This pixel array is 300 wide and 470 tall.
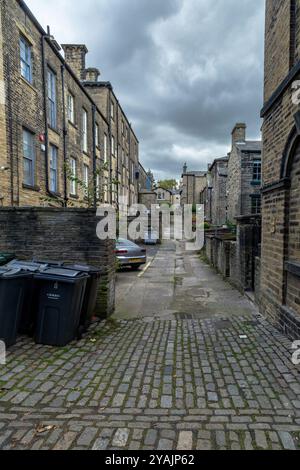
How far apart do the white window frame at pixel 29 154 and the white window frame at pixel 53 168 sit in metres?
1.67

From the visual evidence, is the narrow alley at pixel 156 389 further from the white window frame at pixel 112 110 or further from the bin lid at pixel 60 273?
the white window frame at pixel 112 110

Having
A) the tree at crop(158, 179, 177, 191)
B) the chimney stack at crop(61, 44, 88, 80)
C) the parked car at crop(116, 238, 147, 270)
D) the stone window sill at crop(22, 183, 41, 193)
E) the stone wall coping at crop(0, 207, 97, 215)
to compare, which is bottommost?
the parked car at crop(116, 238, 147, 270)

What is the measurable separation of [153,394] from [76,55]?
2383cm

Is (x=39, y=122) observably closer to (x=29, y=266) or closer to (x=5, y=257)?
(x=5, y=257)

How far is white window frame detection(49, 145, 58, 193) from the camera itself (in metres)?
13.3

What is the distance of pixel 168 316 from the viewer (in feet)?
21.1

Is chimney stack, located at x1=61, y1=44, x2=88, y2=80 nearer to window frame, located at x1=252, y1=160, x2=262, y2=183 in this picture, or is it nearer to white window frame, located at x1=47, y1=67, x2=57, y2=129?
white window frame, located at x1=47, y1=67, x2=57, y2=129

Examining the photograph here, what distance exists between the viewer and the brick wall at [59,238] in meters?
5.81

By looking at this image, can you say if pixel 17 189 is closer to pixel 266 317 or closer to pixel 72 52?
pixel 266 317

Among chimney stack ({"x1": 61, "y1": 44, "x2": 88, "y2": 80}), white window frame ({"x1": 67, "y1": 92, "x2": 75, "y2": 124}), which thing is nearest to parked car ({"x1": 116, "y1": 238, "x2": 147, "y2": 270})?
white window frame ({"x1": 67, "y1": 92, "x2": 75, "y2": 124})

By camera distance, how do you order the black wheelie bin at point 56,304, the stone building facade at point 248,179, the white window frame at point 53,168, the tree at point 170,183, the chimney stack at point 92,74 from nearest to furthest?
1. the black wheelie bin at point 56,304
2. the white window frame at point 53,168
3. the stone building facade at point 248,179
4. the chimney stack at point 92,74
5. the tree at point 170,183

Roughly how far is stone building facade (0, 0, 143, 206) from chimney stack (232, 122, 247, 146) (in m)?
11.5

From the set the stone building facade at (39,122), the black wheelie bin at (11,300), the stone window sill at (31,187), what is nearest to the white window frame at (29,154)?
the stone building facade at (39,122)
